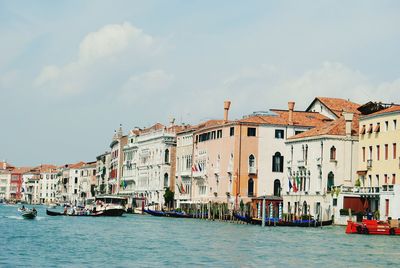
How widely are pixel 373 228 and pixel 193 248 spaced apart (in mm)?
11397

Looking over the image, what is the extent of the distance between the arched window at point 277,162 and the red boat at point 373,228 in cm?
1929

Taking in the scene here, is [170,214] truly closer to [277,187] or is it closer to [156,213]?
[156,213]

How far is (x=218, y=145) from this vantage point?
6269 centimetres

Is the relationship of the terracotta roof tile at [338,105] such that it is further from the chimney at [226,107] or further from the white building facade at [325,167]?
the white building facade at [325,167]

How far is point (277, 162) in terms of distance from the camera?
196 ft

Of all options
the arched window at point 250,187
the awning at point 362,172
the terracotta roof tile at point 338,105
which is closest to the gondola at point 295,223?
the awning at point 362,172

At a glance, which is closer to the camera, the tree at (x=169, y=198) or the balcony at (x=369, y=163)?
the balcony at (x=369, y=163)

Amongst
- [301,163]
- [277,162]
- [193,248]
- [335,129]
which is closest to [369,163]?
[335,129]

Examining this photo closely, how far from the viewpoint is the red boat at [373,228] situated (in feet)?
130

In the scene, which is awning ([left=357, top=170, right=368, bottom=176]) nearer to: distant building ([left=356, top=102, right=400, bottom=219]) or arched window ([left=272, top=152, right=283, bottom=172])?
distant building ([left=356, top=102, right=400, bottom=219])

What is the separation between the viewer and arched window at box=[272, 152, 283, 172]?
5956 cm

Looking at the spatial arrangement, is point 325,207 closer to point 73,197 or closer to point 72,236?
point 72,236

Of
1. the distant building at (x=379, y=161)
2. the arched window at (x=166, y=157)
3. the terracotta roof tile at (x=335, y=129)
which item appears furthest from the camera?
the arched window at (x=166, y=157)

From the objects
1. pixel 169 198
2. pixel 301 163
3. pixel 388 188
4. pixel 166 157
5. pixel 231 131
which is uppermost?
pixel 231 131
